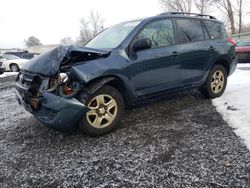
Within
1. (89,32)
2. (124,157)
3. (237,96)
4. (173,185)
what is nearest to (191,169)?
(173,185)

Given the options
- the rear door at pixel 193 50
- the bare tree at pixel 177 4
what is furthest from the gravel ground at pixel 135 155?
the bare tree at pixel 177 4

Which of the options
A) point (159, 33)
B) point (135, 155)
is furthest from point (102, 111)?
point (159, 33)

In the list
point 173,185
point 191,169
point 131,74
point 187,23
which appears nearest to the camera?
point 173,185

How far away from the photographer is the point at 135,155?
3.28 m

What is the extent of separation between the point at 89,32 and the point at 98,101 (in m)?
65.2

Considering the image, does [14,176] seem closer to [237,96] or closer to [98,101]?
[98,101]

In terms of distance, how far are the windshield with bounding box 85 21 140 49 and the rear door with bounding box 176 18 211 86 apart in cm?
101

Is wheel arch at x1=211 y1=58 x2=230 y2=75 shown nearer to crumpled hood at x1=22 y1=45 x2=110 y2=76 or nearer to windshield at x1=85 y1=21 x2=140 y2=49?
windshield at x1=85 y1=21 x2=140 y2=49

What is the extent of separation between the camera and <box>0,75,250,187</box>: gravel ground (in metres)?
2.75

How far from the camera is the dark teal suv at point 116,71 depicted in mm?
3689

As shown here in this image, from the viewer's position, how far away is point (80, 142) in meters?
3.83

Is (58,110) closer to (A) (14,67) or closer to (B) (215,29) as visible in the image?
(B) (215,29)

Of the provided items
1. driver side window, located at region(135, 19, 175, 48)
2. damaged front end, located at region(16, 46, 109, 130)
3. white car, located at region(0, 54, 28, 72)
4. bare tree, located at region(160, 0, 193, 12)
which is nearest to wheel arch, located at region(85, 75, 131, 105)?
damaged front end, located at region(16, 46, 109, 130)

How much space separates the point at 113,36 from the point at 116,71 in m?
1.09
